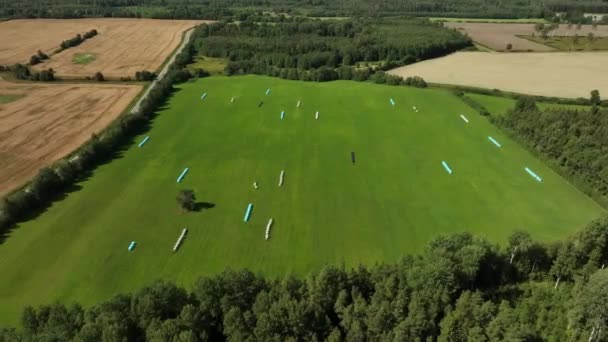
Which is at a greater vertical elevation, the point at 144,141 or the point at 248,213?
the point at 144,141

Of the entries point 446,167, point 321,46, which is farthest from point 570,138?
point 321,46

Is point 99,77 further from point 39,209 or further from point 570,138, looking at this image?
point 570,138

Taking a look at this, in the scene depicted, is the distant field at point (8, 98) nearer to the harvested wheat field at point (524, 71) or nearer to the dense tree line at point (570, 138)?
the harvested wheat field at point (524, 71)

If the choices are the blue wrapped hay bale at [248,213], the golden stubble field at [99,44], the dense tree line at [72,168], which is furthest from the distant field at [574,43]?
the blue wrapped hay bale at [248,213]

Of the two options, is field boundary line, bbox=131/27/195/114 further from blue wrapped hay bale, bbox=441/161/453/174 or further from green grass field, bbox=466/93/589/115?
green grass field, bbox=466/93/589/115

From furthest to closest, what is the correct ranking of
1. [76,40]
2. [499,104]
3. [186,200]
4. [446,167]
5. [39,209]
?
1. [76,40]
2. [499,104]
3. [446,167]
4. [39,209]
5. [186,200]

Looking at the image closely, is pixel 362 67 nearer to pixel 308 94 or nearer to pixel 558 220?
pixel 308 94
